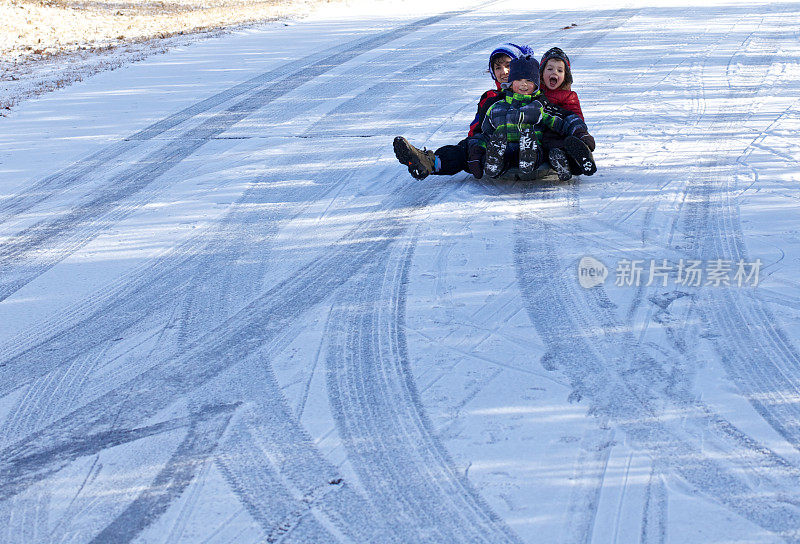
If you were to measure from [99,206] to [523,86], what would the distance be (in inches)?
124

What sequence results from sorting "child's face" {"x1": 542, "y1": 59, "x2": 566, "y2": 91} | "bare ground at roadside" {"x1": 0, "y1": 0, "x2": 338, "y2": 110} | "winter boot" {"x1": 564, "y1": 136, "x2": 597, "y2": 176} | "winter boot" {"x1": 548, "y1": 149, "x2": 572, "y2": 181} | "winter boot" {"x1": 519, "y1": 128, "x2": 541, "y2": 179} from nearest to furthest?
"winter boot" {"x1": 564, "y1": 136, "x2": 597, "y2": 176} < "winter boot" {"x1": 548, "y1": 149, "x2": 572, "y2": 181} < "winter boot" {"x1": 519, "y1": 128, "x2": 541, "y2": 179} < "child's face" {"x1": 542, "y1": 59, "x2": 566, "y2": 91} < "bare ground at roadside" {"x1": 0, "y1": 0, "x2": 338, "y2": 110}

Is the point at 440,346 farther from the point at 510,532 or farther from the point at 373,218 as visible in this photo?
the point at 373,218

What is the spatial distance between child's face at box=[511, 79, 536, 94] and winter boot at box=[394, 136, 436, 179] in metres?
0.77

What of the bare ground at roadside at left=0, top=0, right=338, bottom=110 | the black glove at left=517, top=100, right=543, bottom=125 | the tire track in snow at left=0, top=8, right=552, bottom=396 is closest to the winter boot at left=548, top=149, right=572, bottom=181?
the black glove at left=517, top=100, right=543, bottom=125

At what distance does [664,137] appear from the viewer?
21.9 feet

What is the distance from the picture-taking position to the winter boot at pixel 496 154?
19.0ft

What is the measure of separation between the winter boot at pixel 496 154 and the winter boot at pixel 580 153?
0.45 m

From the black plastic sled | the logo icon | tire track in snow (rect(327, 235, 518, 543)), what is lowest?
tire track in snow (rect(327, 235, 518, 543))

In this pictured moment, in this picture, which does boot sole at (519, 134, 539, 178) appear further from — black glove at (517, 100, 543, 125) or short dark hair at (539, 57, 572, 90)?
short dark hair at (539, 57, 572, 90)

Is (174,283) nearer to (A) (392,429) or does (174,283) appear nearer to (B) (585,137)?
(A) (392,429)

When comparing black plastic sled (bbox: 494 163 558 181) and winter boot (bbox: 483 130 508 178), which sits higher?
winter boot (bbox: 483 130 508 178)

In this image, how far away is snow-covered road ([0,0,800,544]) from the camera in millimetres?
2699

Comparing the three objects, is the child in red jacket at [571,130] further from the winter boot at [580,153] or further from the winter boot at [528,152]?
the winter boot at [528,152]

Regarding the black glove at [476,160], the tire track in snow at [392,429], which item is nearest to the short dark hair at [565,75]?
the black glove at [476,160]
